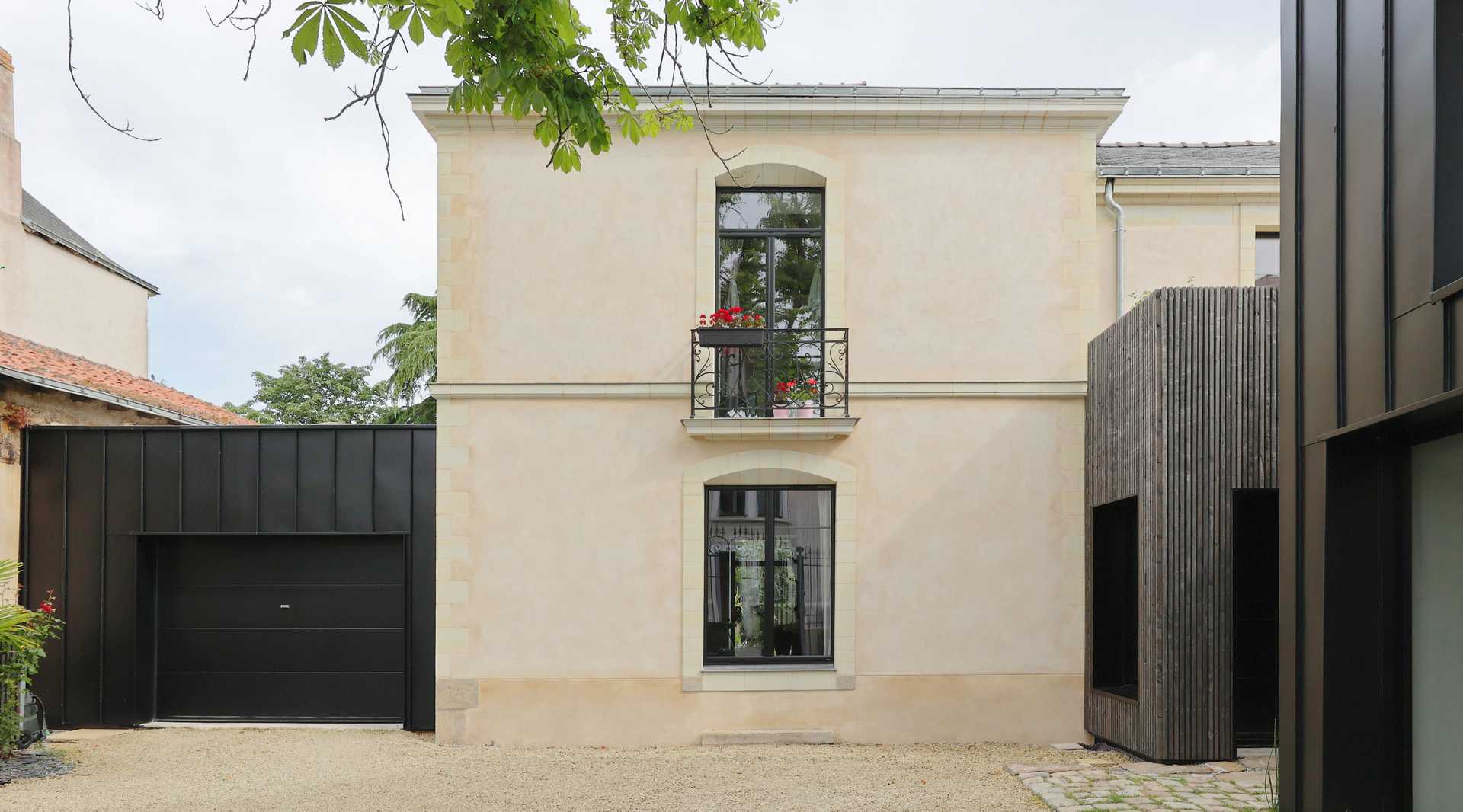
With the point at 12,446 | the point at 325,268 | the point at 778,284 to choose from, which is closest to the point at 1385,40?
the point at 778,284

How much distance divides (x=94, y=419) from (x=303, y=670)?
11.2ft

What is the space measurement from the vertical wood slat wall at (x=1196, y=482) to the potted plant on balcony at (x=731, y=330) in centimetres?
307

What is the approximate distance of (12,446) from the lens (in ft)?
32.6

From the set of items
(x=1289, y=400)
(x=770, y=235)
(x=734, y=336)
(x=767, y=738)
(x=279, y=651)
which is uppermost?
(x=770, y=235)

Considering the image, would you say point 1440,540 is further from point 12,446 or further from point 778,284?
point 12,446

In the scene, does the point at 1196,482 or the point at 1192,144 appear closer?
the point at 1196,482

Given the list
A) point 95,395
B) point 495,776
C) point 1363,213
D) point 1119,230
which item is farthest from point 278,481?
point 1363,213

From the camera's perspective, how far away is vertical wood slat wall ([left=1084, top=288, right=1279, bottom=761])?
7715mm

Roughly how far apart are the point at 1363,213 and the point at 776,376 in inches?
208

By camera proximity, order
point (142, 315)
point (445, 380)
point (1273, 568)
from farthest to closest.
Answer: point (142, 315) → point (445, 380) → point (1273, 568)

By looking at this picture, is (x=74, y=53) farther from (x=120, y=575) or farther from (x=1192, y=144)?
(x=1192, y=144)

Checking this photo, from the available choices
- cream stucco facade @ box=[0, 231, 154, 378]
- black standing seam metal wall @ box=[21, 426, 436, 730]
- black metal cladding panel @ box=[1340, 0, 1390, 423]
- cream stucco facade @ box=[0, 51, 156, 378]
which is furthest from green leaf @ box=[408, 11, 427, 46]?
cream stucco facade @ box=[0, 231, 154, 378]

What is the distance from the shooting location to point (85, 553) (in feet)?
32.9

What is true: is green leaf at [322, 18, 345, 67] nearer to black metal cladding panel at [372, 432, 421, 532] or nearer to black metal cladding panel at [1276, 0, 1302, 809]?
black metal cladding panel at [1276, 0, 1302, 809]
